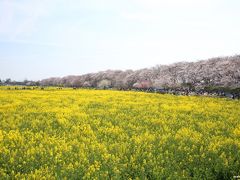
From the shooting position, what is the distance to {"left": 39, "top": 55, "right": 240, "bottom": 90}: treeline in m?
69.0

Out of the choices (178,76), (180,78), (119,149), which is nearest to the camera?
(119,149)

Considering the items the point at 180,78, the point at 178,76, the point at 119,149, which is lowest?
the point at 119,149

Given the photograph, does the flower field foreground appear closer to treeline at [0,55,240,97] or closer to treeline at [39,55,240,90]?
treeline at [0,55,240,97]

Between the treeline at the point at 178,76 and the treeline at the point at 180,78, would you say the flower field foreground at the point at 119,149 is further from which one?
the treeline at the point at 178,76

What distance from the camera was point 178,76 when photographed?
8406 cm

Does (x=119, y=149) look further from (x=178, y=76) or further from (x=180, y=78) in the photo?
(x=178, y=76)

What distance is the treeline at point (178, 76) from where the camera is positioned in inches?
2715

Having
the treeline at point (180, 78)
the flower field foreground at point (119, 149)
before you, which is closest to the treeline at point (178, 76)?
the treeline at point (180, 78)

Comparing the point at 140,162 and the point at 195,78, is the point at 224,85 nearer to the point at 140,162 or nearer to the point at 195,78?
the point at 195,78

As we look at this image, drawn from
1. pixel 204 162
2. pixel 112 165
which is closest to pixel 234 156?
pixel 204 162

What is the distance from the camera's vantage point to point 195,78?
77375 mm

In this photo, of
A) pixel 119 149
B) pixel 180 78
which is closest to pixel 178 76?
pixel 180 78

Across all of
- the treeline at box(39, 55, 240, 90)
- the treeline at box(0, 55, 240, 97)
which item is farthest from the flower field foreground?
the treeline at box(39, 55, 240, 90)

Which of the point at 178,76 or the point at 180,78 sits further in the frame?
the point at 178,76
